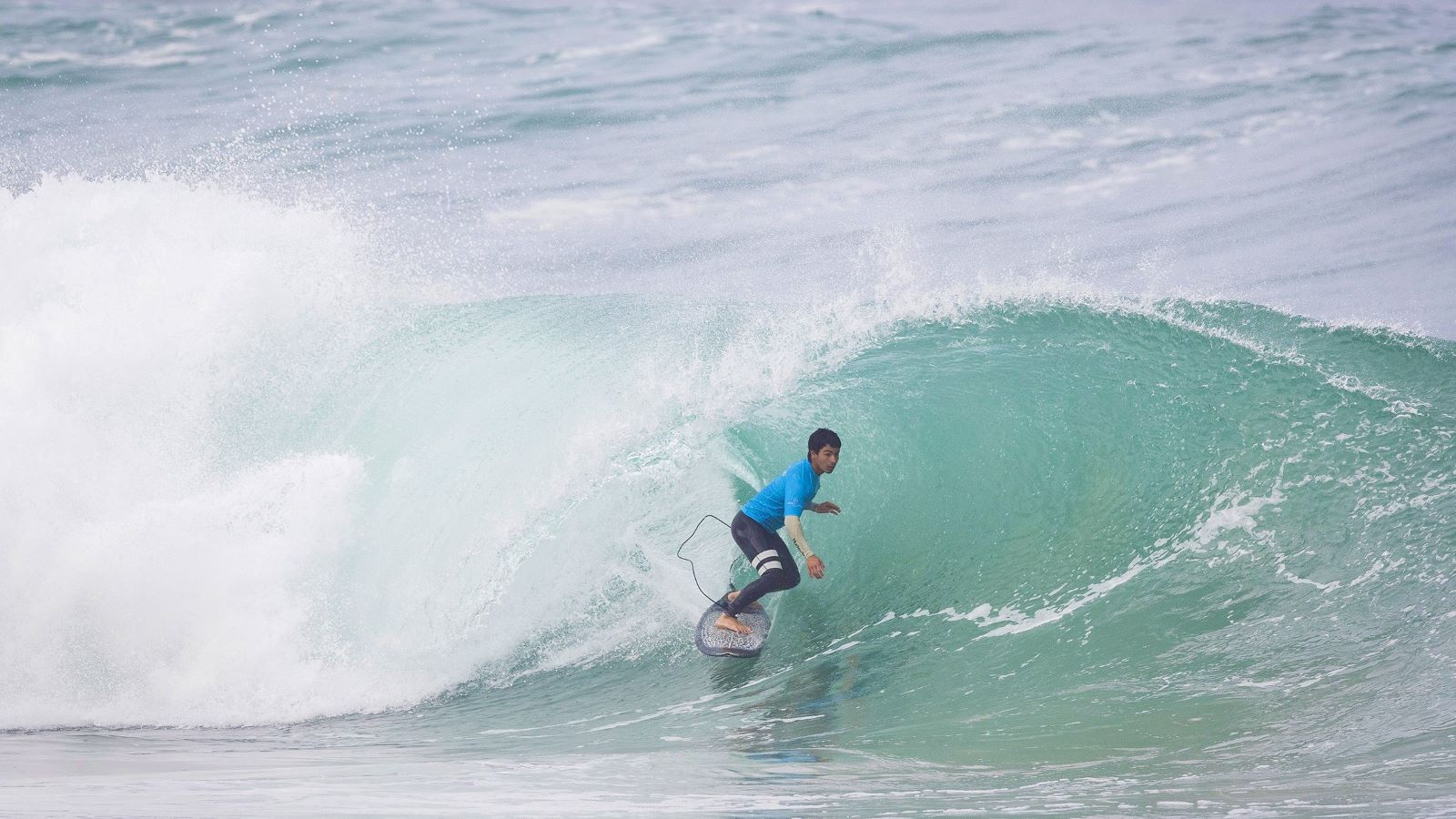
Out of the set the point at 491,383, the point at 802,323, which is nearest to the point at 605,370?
the point at 491,383

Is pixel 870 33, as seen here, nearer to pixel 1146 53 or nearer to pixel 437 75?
pixel 1146 53

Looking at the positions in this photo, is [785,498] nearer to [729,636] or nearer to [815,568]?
[815,568]

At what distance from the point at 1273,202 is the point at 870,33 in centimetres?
1034

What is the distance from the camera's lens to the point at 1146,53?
24109mm

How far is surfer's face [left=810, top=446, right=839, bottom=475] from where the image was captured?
6094mm

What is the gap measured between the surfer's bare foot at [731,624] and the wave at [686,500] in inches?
11.2

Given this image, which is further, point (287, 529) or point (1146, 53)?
point (1146, 53)

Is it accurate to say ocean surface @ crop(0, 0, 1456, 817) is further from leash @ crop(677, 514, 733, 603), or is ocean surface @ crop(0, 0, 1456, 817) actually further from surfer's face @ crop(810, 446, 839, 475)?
surfer's face @ crop(810, 446, 839, 475)

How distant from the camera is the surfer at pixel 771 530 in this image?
6.23m

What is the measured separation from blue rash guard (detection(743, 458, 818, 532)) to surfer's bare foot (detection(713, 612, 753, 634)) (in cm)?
55

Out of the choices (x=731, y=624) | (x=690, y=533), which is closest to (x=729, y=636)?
(x=731, y=624)

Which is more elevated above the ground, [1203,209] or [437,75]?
[437,75]

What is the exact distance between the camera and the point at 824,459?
20.1 feet

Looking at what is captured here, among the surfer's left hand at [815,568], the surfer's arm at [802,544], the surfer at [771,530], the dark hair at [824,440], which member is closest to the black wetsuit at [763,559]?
the surfer at [771,530]
